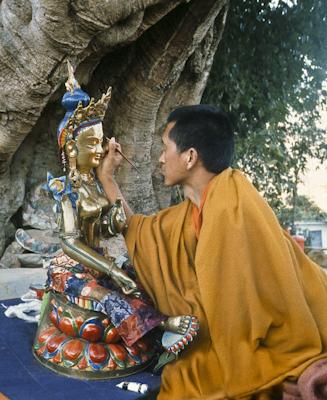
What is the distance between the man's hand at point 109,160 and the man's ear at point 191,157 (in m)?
0.35

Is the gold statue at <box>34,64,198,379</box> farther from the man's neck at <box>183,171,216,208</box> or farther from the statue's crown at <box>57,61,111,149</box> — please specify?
the man's neck at <box>183,171,216,208</box>

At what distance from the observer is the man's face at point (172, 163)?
161 cm

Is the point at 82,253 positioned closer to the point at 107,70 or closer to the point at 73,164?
the point at 73,164

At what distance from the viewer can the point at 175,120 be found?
5.36ft

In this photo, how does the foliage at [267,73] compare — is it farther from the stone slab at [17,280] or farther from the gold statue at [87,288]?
the gold statue at [87,288]

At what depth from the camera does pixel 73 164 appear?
1.71m

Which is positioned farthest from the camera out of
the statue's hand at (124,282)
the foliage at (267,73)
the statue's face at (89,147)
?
the foliage at (267,73)

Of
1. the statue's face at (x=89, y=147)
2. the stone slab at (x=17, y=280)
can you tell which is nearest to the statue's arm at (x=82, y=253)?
the statue's face at (x=89, y=147)

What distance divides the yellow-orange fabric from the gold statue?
179 millimetres

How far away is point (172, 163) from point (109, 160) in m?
0.31

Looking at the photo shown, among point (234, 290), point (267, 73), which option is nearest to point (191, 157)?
point (234, 290)

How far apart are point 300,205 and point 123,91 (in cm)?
658

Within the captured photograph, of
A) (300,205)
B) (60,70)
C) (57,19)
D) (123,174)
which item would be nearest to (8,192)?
(123,174)

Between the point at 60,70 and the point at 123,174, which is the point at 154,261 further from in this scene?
the point at 123,174
